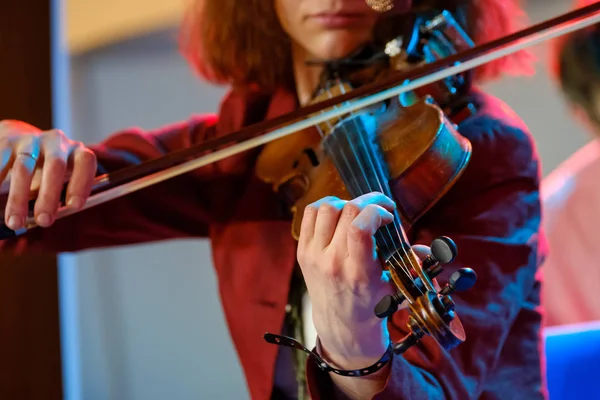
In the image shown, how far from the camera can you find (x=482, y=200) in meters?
0.54

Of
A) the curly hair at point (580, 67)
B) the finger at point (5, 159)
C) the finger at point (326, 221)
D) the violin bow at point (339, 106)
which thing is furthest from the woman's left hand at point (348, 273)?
the curly hair at point (580, 67)

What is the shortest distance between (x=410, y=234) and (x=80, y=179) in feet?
0.95

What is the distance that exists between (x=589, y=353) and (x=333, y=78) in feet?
1.41

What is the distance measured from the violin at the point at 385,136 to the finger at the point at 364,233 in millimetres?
33

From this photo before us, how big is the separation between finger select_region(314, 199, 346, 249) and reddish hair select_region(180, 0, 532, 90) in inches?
13.7

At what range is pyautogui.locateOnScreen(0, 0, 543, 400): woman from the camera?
0.41 m

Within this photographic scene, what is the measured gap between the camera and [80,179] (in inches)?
22.3

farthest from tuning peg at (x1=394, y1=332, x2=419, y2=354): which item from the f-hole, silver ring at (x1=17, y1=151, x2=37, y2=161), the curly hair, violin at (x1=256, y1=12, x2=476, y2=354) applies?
the curly hair

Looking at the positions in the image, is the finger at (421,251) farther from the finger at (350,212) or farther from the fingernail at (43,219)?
the fingernail at (43,219)

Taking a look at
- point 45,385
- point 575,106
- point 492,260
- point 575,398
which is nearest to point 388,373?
point 492,260

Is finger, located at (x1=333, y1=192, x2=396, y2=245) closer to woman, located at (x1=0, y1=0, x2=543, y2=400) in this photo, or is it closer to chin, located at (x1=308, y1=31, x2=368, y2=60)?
woman, located at (x1=0, y1=0, x2=543, y2=400)

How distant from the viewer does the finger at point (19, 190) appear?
1.77ft

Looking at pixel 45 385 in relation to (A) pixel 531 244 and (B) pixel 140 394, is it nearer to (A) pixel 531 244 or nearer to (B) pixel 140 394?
(B) pixel 140 394

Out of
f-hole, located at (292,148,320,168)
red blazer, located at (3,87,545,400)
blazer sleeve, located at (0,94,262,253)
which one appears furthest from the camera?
blazer sleeve, located at (0,94,262,253)
